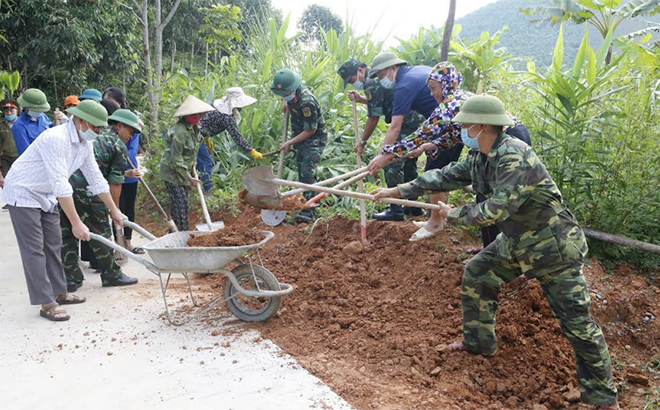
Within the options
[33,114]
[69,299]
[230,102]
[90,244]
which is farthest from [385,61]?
[33,114]

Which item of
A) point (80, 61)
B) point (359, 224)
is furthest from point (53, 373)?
point (80, 61)

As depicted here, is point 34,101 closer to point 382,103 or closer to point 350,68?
point 350,68

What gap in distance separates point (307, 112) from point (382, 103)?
106 cm

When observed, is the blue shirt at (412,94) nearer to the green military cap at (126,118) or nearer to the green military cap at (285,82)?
the green military cap at (285,82)

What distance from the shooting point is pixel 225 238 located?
4.38m

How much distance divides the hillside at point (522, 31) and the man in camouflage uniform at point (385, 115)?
10434 millimetres

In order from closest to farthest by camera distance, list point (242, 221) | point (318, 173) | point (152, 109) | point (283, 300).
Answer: point (283, 300) → point (242, 221) → point (318, 173) → point (152, 109)

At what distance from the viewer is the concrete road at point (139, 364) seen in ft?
10.3

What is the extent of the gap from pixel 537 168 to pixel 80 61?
1316 centimetres

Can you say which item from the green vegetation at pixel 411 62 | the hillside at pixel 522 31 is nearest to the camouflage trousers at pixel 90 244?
the green vegetation at pixel 411 62

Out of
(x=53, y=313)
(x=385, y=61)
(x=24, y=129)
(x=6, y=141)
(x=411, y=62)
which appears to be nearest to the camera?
(x=53, y=313)

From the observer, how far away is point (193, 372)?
348 cm

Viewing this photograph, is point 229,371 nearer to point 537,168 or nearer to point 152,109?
point 537,168

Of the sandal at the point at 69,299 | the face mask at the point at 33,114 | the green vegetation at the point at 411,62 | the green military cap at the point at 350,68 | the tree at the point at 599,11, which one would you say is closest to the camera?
the green vegetation at the point at 411,62
